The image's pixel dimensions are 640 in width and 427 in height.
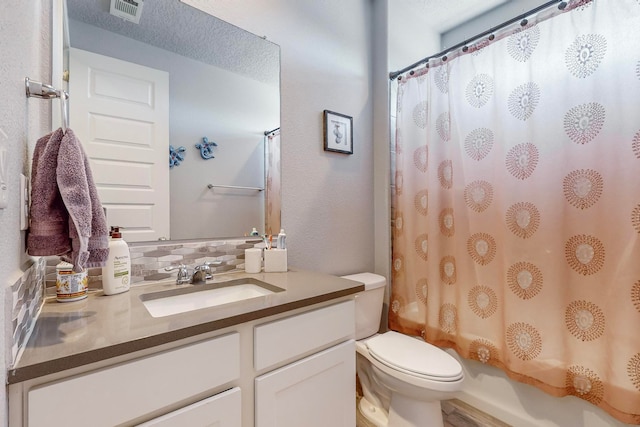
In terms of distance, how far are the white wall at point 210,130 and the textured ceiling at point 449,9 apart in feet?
4.19

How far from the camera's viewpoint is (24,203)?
659 mm

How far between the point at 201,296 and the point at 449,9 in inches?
92.6

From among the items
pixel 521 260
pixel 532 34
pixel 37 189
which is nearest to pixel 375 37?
pixel 532 34

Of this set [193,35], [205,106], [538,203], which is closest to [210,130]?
[205,106]

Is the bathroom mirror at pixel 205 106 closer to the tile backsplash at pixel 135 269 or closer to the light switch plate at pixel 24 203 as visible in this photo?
the tile backsplash at pixel 135 269

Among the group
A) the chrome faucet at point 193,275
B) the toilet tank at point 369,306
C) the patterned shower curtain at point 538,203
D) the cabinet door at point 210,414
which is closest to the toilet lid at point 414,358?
the toilet tank at point 369,306

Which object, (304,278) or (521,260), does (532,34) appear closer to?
(521,260)

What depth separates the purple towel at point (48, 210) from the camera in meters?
0.65

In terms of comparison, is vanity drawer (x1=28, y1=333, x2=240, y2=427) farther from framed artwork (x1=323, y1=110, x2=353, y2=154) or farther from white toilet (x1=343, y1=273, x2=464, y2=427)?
framed artwork (x1=323, y1=110, x2=353, y2=154)

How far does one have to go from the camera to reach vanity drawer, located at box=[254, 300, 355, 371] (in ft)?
2.76

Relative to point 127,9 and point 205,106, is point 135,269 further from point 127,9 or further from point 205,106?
point 127,9

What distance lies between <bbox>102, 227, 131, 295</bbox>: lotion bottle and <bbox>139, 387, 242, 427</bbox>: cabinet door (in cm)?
48

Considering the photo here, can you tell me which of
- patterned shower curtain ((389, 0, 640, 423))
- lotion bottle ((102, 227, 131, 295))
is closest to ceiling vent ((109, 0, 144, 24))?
lotion bottle ((102, 227, 131, 295))

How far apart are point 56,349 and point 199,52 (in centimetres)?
121
